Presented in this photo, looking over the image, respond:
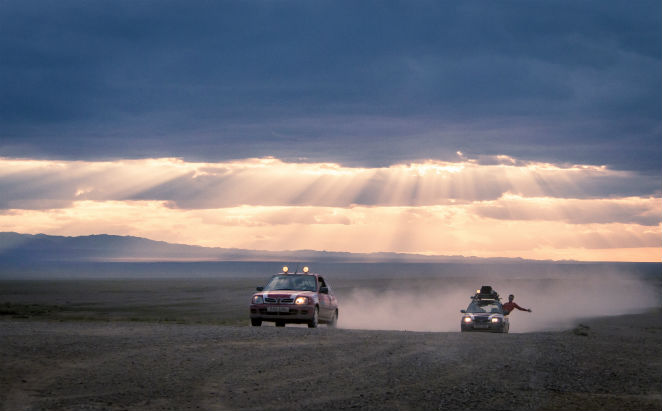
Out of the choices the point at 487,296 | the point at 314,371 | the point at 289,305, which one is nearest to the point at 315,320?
the point at 289,305

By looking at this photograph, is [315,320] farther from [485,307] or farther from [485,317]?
[485,307]

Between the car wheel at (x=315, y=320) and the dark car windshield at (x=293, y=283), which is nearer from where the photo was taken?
the car wheel at (x=315, y=320)

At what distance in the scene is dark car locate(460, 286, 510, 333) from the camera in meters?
26.6

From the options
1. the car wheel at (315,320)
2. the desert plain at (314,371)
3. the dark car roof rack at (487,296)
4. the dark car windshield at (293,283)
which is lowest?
the desert plain at (314,371)

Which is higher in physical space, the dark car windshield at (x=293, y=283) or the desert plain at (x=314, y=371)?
the dark car windshield at (x=293, y=283)

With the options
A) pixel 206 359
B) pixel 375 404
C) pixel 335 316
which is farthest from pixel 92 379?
pixel 335 316

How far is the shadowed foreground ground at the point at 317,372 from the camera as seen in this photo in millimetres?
12133

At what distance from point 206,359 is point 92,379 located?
8.06ft

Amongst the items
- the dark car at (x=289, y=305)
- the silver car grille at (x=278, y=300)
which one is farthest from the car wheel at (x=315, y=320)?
the silver car grille at (x=278, y=300)

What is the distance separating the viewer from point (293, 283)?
26.0m

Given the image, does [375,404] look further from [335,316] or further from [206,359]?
[335,316]

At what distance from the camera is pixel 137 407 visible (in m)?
11.6

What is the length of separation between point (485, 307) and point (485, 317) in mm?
889

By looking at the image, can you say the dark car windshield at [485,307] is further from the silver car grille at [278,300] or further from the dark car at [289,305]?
the silver car grille at [278,300]
